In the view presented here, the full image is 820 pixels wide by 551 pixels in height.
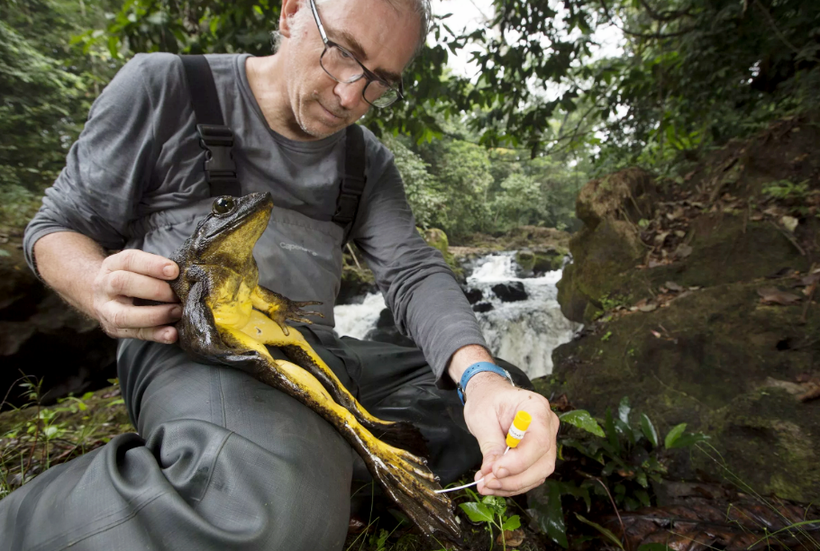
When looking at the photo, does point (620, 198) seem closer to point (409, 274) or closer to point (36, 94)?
point (409, 274)

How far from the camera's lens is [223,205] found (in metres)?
1.42

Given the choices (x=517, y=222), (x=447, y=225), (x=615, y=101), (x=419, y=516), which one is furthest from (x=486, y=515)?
(x=517, y=222)

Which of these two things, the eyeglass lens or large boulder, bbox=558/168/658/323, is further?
large boulder, bbox=558/168/658/323

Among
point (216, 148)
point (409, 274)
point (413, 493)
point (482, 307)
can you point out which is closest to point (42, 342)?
point (216, 148)

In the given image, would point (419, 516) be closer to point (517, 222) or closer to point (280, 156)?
point (280, 156)

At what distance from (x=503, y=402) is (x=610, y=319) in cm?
317

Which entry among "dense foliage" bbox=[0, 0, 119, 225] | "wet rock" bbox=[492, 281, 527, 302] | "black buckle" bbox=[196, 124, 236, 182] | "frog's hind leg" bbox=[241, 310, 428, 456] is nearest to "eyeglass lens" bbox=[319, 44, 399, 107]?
"black buckle" bbox=[196, 124, 236, 182]

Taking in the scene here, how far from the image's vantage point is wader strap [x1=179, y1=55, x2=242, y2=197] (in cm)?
176

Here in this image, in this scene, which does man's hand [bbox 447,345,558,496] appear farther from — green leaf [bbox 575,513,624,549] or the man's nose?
the man's nose

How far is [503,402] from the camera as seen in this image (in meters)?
1.32

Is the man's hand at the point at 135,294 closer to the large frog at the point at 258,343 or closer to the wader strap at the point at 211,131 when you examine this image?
the large frog at the point at 258,343

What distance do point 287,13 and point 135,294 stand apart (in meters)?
1.51

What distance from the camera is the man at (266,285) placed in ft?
3.31

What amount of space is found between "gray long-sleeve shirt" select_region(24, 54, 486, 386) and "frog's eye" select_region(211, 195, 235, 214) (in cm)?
43
